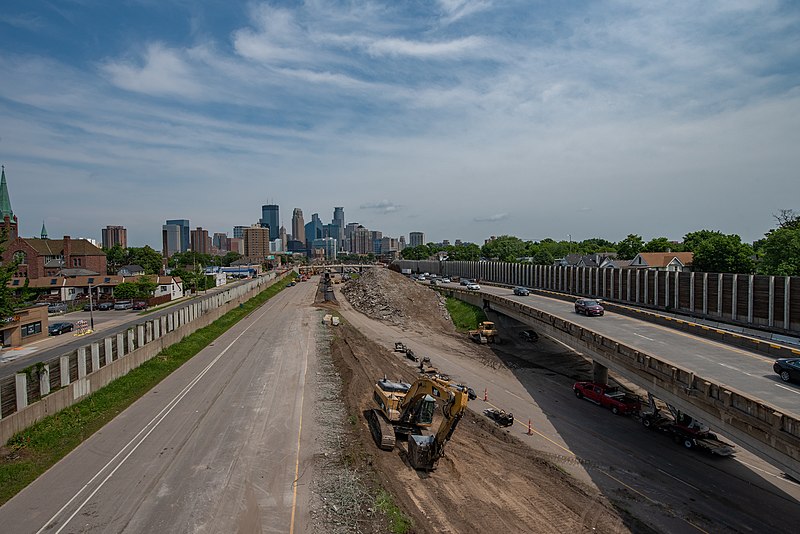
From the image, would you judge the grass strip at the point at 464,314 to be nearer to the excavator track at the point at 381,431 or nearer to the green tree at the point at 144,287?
the excavator track at the point at 381,431

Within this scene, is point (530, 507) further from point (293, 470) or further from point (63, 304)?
point (63, 304)

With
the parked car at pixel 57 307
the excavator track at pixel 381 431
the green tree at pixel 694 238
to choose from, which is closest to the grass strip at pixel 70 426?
the excavator track at pixel 381 431

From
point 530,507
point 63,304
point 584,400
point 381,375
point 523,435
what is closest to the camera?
point 530,507

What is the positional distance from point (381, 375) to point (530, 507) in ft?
66.8

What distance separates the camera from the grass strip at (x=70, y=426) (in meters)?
18.4

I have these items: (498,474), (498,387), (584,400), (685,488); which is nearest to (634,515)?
(685,488)

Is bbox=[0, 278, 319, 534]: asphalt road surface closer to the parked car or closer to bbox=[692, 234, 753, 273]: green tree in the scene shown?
the parked car

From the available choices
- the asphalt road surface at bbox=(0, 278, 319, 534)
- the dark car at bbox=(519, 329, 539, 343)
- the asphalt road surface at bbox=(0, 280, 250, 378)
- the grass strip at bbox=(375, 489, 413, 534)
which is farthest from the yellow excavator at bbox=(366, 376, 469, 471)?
the dark car at bbox=(519, 329, 539, 343)

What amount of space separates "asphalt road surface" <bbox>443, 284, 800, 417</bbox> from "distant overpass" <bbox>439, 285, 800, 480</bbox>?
2.55 feet

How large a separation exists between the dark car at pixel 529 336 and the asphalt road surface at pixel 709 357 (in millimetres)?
12578

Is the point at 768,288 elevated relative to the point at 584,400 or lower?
elevated

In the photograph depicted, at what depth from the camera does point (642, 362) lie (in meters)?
24.6

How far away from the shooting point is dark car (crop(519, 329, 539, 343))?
55.2 meters

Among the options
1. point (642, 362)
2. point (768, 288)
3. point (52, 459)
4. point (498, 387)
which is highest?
point (768, 288)
